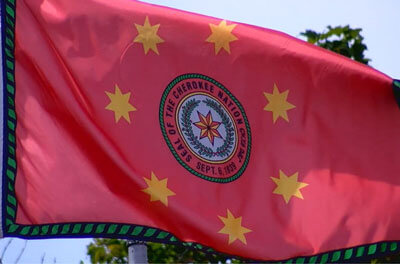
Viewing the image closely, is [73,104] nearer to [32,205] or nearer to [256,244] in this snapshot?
[32,205]

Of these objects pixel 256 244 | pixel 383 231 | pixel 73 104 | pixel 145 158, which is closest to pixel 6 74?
pixel 73 104

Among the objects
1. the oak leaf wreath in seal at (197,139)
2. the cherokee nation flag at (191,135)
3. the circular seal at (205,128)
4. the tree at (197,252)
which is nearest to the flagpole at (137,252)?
the cherokee nation flag at (191,135)

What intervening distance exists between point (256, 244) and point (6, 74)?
241 centimetres

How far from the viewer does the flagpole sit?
10298 mm

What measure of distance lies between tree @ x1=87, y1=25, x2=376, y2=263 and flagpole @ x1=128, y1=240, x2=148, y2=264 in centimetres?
610

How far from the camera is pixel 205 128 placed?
1152cm

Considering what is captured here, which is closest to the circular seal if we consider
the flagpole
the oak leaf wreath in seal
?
the oak leaf wreath in seal

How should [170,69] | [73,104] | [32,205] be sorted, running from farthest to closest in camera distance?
[170,69] → [73,104] → [32,205]

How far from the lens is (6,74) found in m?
10.6

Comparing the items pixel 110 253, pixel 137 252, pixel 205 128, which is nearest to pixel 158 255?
pixel 110 253

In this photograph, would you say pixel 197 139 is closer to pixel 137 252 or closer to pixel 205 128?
pixel 205 128

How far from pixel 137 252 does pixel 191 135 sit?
4.40 ft

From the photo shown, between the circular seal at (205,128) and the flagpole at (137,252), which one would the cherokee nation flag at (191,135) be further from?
the flagpole at (137,252)

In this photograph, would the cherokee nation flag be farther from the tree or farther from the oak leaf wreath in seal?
the tree
